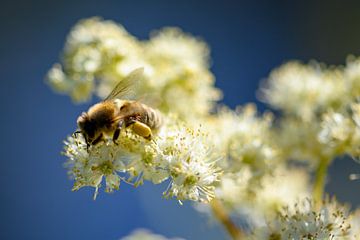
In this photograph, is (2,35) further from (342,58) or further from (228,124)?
(228,124)

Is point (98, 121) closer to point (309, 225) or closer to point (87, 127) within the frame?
point (87, 127)

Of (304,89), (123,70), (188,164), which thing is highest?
(304,89)

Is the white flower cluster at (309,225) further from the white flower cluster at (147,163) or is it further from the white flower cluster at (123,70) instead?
the white flower cluster at (123,70)

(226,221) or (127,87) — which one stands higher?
(127,87)

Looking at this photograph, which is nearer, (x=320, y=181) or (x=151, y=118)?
(x=151, y=118)

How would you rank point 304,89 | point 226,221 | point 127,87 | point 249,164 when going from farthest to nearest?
point 304,89, point 249,164, point 226,221, point 127,87

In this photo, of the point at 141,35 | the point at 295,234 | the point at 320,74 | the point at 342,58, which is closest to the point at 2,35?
the point at 141,35

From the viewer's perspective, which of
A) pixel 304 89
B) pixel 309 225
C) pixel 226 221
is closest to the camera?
pixel 309 225

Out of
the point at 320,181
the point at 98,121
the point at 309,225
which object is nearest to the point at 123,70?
the point at 98,121
